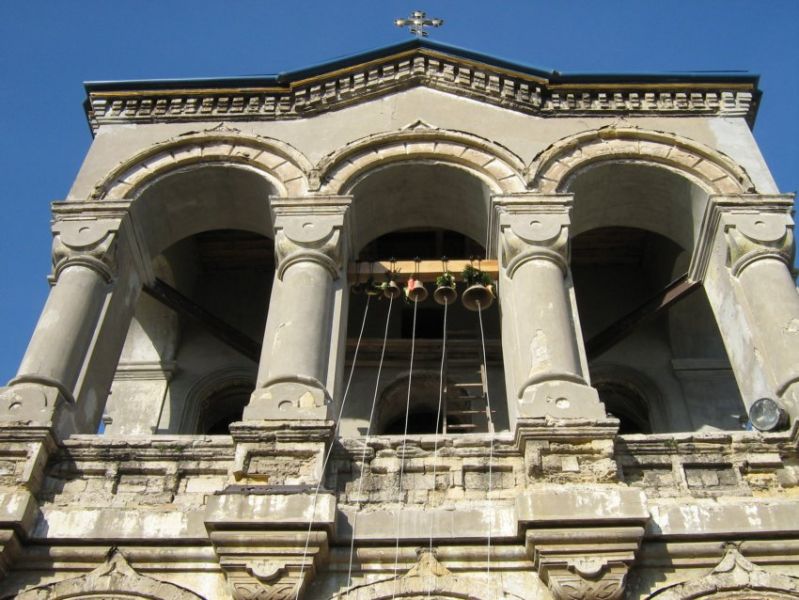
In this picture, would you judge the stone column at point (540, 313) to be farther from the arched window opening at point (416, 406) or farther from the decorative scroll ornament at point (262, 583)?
the arched window opening at point (416, 406)

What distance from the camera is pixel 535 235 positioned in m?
11.6

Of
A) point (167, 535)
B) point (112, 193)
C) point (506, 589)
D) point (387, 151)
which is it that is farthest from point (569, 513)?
point (112, 193)

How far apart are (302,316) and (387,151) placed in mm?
3105

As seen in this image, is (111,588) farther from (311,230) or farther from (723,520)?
(723,520)

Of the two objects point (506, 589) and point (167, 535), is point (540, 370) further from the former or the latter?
point (167, 535)

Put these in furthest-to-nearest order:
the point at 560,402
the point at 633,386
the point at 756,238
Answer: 1. the point at 633,386
2. the point at 756,238
3. the point at 560,402

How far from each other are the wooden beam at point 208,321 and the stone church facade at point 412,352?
0.15ft

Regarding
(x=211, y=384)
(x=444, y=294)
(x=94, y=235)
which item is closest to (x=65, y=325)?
(x=94, y=235)

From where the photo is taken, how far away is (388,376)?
47.0ft

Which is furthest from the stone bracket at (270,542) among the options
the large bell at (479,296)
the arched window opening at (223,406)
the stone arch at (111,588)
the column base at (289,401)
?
the arched window opening at (223,406)

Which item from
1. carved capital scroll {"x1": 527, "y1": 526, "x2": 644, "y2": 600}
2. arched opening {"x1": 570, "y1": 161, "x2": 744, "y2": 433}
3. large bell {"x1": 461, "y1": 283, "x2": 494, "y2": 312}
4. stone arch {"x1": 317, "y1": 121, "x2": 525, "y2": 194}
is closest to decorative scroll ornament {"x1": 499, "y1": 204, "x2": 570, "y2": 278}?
large bell {"x1": 461, "y1": 283, "x2": 494, "y2": 312}

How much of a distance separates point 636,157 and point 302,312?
498 cm

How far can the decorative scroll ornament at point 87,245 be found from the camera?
1153cm

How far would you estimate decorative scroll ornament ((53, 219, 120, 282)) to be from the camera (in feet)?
37.8
